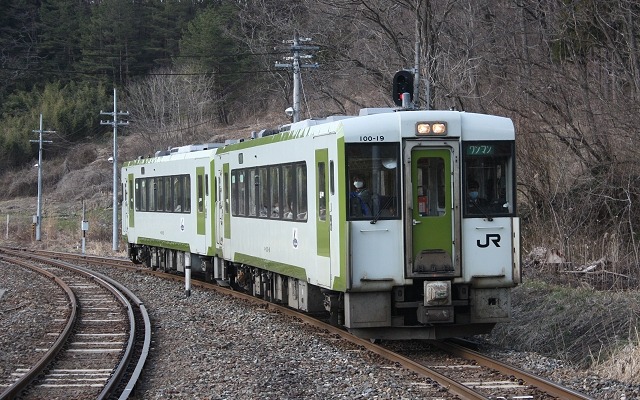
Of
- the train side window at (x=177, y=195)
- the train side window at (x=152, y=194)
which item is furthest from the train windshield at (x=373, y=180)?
the train side window at (x=152, y=194)

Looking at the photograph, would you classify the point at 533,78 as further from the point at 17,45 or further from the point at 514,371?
the point at 17,45

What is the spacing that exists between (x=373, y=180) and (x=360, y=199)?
0.26 m

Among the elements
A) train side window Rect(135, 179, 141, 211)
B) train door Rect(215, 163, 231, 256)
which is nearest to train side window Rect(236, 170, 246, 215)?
train door Rect(215, 163, 231, 256)

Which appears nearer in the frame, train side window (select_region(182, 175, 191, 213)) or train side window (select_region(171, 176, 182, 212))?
train side window (select_region(182, 175, 191, 213))

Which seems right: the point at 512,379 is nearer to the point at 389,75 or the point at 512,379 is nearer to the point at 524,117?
the point at 524,117

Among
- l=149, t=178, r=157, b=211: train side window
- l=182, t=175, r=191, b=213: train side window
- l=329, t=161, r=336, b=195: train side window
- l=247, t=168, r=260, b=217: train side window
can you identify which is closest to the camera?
l=329, t=161, r=336, b=195: train side window

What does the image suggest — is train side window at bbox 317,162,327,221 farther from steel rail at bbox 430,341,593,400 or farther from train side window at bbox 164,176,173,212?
train side window at bbox 164,176,173,212

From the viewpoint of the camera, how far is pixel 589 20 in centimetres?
1967

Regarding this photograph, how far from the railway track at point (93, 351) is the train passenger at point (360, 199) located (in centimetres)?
293

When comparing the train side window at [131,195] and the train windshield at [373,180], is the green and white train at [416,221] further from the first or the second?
the train side window at [131,195]

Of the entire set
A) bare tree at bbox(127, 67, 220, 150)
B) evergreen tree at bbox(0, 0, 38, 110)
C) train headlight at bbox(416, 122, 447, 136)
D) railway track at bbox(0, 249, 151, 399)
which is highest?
evergreen tree at bbox(0, 0, 38, 110)

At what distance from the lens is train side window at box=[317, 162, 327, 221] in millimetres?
12594

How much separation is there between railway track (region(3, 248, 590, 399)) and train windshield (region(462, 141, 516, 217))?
164 cm

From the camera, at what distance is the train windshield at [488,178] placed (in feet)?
Answer: 39.4
